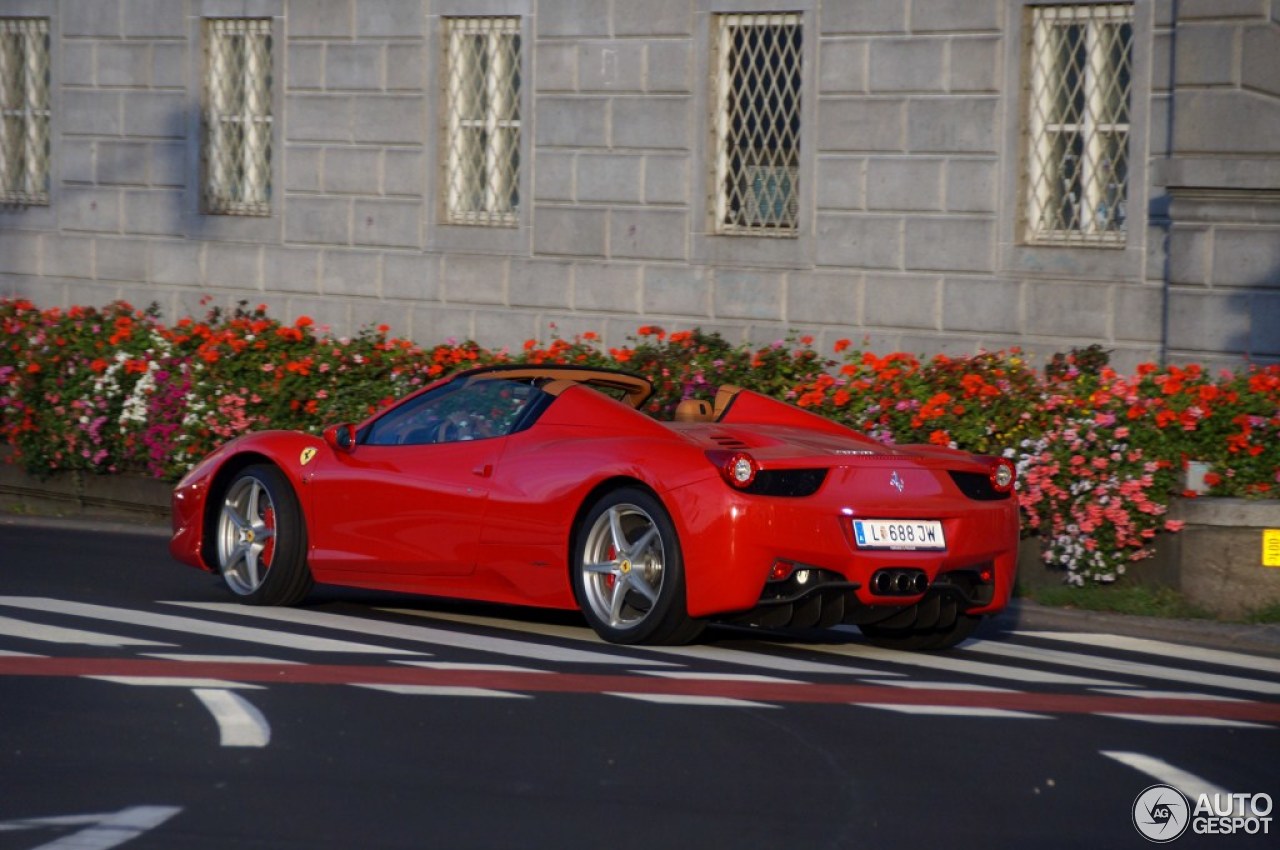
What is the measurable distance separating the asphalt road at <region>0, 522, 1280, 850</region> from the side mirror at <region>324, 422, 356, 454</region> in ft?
2.77

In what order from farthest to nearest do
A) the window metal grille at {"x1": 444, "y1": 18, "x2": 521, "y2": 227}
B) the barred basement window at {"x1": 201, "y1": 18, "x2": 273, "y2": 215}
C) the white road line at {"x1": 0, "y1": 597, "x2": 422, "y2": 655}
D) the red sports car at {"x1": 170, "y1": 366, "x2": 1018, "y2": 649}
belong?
the barred basement window at {"x1": 201, "y1": 18, "x2": 273, "y2": 215}, the window metal grille at {"x1": 444, "y1": 18, "x2": 521, "y2": 227}, the white road line at {"x1": 0, "y1": 597, "x2": 422, "y2": 655}, the red sports car at {"x1": 170, "y1": 366, "x2": 1018, "y2": 649}

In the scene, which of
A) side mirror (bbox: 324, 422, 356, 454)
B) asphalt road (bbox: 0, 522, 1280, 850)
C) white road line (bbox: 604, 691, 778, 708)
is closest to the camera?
asphalt road (bbox: 0, 522, 1280, 850)

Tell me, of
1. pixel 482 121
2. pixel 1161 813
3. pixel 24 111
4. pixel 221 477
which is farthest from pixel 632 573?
pixel 24 111

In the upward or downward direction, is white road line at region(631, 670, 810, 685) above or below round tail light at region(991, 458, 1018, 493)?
below

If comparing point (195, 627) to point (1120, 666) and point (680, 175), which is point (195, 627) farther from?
point (680, 175)

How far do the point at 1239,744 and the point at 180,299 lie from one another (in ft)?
47.8

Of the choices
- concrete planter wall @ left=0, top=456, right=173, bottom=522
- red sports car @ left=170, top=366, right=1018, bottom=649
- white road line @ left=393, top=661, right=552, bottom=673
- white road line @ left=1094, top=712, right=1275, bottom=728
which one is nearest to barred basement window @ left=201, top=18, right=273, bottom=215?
concrete planter wall @ left=0, top=456, right=173, bottom=522

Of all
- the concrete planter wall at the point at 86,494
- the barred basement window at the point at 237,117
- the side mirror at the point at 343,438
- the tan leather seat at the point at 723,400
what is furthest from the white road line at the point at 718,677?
the barred basement window at the point at 237,117

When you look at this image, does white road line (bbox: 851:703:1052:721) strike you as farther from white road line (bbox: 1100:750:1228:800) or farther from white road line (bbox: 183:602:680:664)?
white road line (bbox: 183:602:680:664)

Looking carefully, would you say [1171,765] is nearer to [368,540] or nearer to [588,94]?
[368,540]

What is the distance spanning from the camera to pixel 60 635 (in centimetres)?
1027

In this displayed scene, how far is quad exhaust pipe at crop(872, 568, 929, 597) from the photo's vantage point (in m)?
9.71

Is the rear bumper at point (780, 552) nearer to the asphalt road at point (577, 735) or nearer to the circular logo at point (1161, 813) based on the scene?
the asphalt road at point (577, 735)

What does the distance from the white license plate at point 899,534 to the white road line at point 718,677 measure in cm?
73
